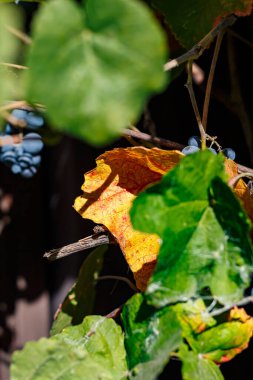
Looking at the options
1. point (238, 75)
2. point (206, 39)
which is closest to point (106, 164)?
point (206, 39)

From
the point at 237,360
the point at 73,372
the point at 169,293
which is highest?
the point at 169,293

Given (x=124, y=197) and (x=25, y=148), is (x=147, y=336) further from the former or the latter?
(x=25, y=148)

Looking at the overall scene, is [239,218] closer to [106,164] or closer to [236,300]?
[236,300]

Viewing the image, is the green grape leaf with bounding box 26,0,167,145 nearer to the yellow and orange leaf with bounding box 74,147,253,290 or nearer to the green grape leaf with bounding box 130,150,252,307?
the green grape leaf with bounding box 130,150,252,307

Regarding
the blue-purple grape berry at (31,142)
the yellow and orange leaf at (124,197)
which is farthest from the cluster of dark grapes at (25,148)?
the yellow and orange leaf at (124,197)

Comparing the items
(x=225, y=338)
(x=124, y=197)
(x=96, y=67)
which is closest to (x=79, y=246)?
(x=124, y=197)

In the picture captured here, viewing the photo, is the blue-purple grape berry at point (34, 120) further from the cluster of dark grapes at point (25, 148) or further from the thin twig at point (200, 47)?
the thin twig at point (200, 47)
